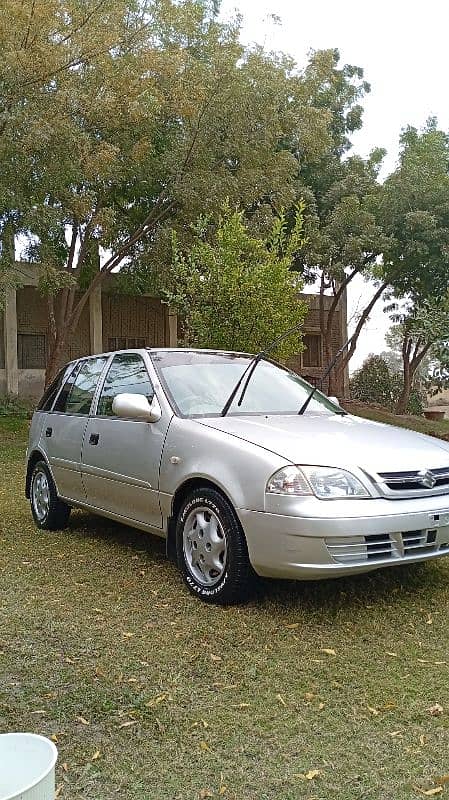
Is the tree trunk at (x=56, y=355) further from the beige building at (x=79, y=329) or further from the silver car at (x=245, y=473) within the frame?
the silver car at (x=245, y=473)

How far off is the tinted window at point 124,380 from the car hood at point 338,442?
2.71 feet

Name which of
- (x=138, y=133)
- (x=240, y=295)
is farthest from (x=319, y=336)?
(x=240, y=295)

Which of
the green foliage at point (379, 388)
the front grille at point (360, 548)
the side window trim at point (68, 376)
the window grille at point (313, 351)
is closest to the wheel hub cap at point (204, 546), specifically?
the front grille at point (360, 548)

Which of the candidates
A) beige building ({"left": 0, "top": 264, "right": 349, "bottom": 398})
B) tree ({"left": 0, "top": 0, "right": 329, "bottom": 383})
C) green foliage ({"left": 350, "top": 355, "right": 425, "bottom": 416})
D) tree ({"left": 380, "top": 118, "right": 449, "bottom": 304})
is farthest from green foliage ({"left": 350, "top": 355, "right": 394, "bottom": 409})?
tree ({"left": 0, "top": 0, "right": 329, "bottom": 383})

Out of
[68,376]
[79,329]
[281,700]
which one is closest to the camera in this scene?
[281,700]

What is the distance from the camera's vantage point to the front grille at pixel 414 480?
174 inches

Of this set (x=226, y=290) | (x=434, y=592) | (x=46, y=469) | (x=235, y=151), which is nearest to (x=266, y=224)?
(x=235, y=151)

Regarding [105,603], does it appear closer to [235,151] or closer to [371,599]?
[371,599]

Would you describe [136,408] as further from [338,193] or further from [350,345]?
[350,345]

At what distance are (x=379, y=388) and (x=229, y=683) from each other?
22708 millimetres

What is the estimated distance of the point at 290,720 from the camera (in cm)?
325

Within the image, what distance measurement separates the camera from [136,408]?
529 centimetres

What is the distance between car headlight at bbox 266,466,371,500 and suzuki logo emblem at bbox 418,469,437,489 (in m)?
0.41

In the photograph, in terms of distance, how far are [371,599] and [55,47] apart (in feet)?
33.8
